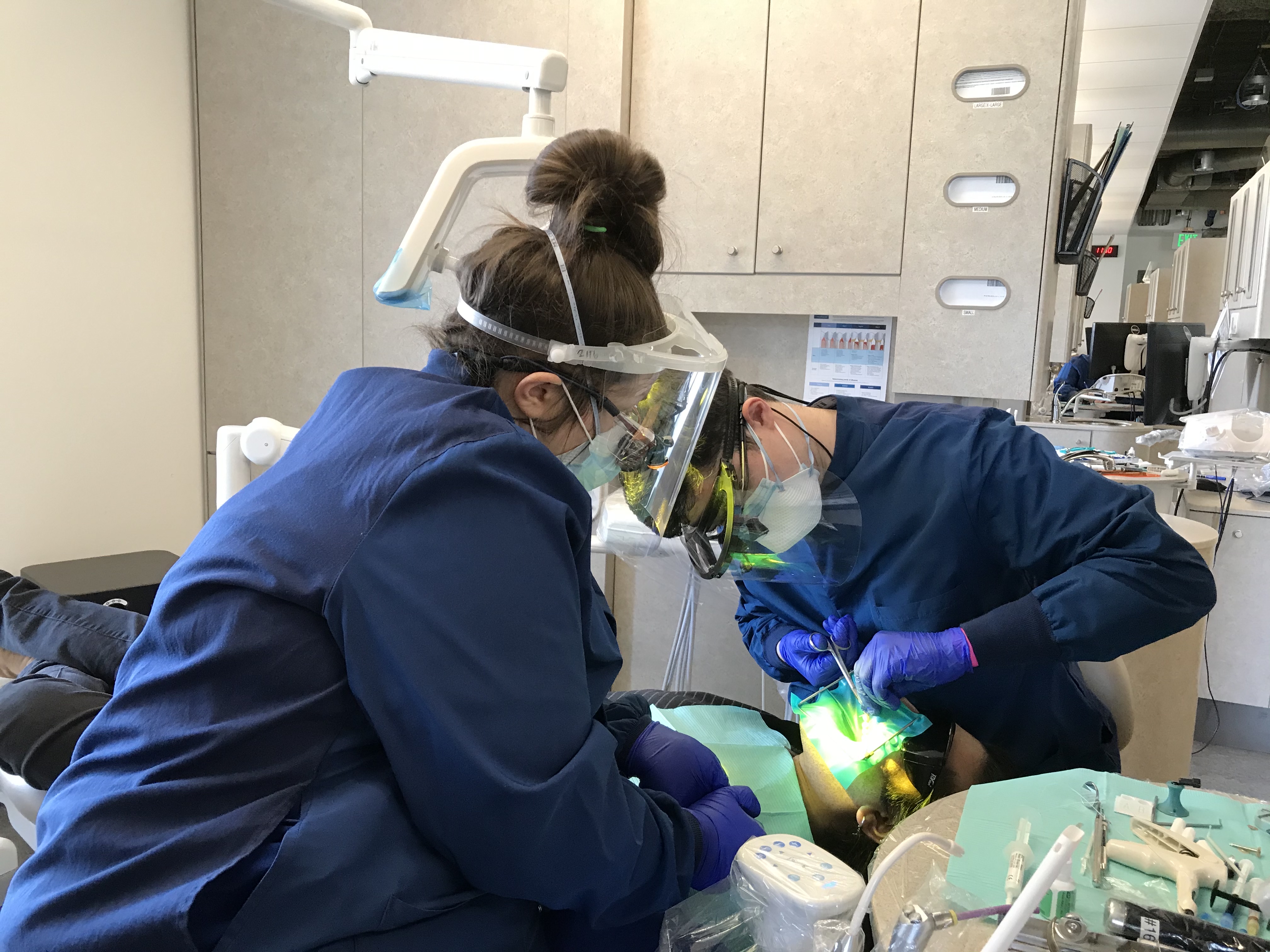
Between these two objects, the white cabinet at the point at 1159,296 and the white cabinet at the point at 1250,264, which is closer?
the white cabinet at the point at 1250,264

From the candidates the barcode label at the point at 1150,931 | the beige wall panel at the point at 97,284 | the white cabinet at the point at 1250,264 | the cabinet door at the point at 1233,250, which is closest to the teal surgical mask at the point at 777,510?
the barcode label at the point at 1150,931

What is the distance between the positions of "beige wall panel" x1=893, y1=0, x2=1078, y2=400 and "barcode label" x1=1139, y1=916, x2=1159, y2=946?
2003 mm

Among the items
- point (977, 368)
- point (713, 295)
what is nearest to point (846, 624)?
point (977, 368)

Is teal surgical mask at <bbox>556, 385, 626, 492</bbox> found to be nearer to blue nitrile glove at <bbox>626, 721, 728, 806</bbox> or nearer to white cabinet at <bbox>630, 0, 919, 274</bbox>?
blue nitrile glove at <bbox>626, 721, 728, 806</bbox>

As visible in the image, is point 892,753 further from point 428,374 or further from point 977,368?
point 977,368

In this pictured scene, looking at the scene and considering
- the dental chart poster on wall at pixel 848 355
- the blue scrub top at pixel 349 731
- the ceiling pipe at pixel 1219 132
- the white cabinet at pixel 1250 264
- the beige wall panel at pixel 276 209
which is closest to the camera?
the blue scrub top at pixel 349 731

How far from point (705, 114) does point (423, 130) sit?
923 millimetres

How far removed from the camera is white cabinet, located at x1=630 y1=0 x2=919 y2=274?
8.59ft

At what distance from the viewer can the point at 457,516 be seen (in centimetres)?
81

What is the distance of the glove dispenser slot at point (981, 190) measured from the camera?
2535 mm

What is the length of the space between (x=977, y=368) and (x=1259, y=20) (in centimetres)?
428

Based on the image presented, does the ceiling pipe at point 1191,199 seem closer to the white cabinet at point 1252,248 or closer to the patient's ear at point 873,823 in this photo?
the white cabinet at point 1252,248

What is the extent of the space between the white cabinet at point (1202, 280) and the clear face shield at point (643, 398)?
5850 mm

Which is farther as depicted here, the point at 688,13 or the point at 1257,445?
the point at 1257,445
